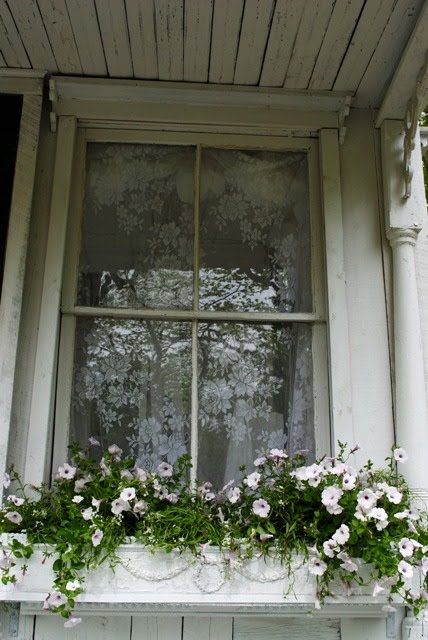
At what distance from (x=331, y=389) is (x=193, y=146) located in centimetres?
103

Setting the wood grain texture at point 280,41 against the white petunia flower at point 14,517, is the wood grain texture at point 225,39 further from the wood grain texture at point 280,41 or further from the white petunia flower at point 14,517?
the white petunia flower at point 14,517

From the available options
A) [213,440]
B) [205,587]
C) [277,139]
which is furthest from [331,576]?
[277,139]

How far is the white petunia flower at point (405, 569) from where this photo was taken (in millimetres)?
1851

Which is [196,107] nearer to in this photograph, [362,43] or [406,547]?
[362,43]

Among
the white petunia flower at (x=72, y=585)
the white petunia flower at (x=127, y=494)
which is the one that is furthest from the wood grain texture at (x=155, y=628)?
the white petunia flower at (x=127, y=494)

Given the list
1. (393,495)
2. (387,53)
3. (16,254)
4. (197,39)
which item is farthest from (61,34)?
(393,495)

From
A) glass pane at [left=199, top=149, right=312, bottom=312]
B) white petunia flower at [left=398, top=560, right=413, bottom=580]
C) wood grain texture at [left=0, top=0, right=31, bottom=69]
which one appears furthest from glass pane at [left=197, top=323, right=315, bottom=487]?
wood grain texture at [left=0, top=0, right=31, bottom=69]

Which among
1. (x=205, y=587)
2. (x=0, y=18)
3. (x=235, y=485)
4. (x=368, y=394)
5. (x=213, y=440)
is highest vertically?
(x=0, y=18)

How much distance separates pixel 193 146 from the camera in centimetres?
265

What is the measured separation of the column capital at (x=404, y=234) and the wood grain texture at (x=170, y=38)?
914 millimetres

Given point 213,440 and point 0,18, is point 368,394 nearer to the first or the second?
point 213,440

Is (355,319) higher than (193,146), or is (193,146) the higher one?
(193,146)

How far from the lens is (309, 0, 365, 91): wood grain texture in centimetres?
221

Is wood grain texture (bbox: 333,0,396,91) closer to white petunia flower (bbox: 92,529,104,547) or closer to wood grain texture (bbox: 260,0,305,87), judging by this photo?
wood grain texture (bbox: 260,0,305,87)
